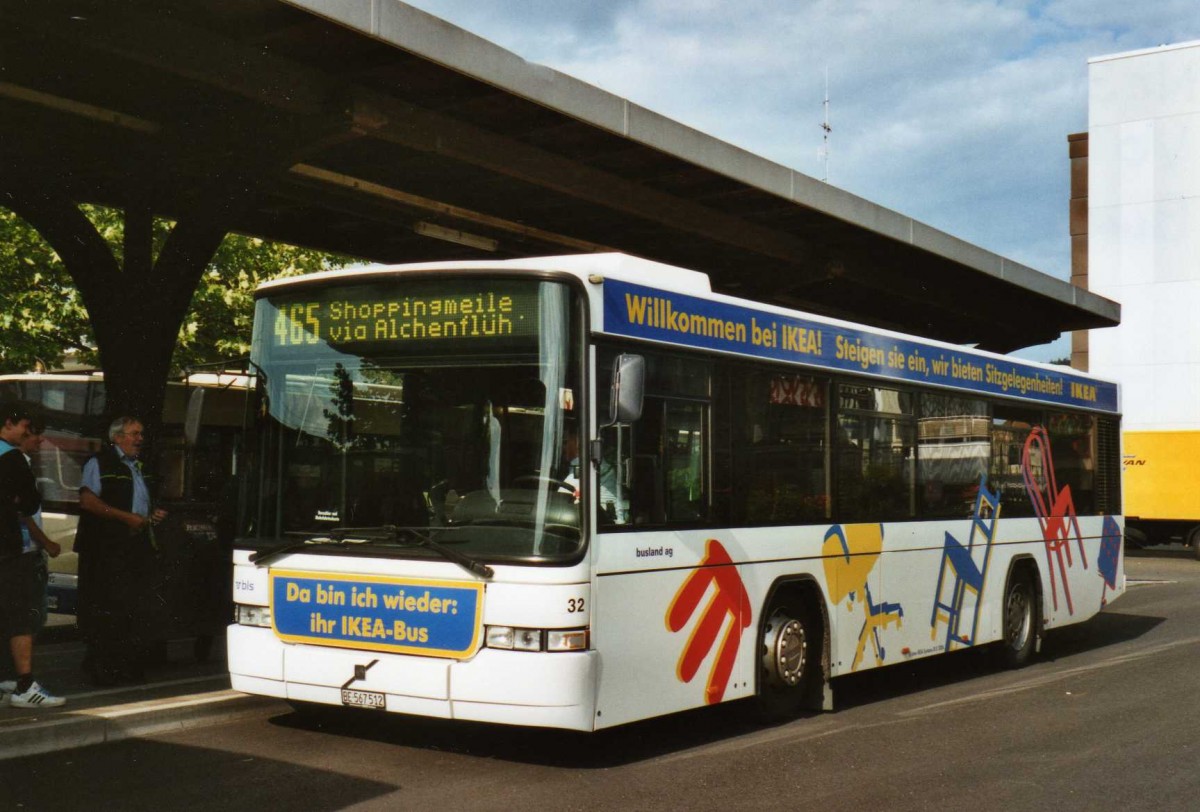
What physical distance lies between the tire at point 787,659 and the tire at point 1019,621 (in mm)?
3607

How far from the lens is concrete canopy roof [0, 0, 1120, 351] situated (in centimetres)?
973

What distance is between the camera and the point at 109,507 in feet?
30.5

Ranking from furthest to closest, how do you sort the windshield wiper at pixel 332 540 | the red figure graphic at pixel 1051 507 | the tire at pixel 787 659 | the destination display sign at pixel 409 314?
the red figure graphic at pixel 1051 507, the tire at pixel 787 659, the windshield wiper at pixel 332 540, the destination display sign at pixel 409 314

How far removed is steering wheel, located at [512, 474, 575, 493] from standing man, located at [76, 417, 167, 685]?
340 centimetres

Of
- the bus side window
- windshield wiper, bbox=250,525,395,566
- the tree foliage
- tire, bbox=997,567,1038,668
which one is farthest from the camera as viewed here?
the tree foliage

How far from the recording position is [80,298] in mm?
25000

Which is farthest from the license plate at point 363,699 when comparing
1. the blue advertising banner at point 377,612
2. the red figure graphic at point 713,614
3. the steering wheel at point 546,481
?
the red figure graphic at point 713,614

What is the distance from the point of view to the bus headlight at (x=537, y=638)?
7.16 meters

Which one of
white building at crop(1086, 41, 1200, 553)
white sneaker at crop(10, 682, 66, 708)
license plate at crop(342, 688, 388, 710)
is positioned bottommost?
white sneaker at crop(10, 682, 66, 708)

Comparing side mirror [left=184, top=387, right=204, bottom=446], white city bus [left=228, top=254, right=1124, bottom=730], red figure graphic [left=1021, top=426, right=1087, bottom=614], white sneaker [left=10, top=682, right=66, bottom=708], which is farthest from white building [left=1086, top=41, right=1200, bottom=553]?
white sneaker [left=10, top=682, right=66, bottom=708]

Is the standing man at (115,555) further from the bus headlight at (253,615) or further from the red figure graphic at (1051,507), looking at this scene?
the red figure graphic at (1051,507)

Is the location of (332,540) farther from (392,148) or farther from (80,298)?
(80,298)

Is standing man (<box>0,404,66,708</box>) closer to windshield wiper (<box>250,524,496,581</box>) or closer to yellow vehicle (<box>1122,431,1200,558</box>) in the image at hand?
windshield wiper (<box>250,524,496,581</box>)

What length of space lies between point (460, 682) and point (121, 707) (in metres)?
2.56
